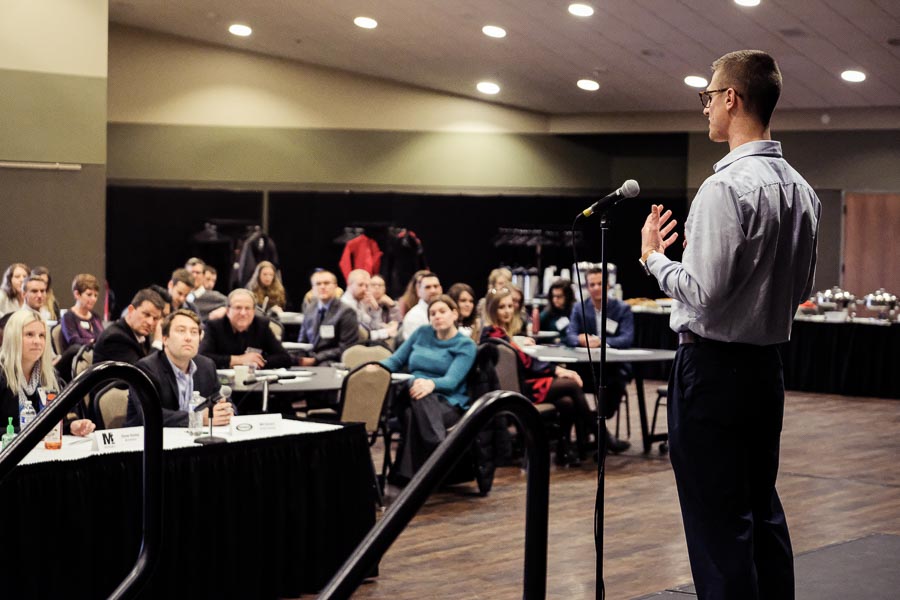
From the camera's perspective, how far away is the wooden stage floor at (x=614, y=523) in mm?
5109

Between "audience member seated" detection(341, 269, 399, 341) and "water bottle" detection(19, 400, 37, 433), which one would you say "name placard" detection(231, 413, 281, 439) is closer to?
"water bottle" detection(19, 400, 37, 433)

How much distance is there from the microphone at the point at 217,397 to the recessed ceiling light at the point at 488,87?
1051 cm

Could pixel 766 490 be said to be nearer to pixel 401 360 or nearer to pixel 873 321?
pixel 401 360

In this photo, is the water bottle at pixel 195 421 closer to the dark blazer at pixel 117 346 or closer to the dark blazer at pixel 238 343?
the dark blazer at pixel 117 346

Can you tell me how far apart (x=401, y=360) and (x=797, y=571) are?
3.43 m

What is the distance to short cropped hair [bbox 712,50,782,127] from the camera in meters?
2.87

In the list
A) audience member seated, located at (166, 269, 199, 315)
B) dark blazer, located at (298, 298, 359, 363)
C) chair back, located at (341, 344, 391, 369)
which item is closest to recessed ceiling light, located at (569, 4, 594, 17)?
dark blazer, located at (298, 298, 359, 363)

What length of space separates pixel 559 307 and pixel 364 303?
1.72 metres

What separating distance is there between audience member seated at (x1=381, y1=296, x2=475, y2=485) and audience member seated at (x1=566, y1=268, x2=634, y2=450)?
1.36 metres

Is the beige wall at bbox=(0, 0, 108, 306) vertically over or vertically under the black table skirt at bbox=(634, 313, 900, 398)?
over

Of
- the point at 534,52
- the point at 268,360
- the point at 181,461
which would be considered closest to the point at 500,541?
the point at 181,461

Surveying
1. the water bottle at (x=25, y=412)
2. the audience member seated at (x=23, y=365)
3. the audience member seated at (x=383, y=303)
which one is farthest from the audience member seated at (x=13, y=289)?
the water bottle at (x=25, y=412)

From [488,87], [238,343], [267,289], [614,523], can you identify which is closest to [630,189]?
[614,523]

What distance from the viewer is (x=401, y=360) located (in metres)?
7.36
